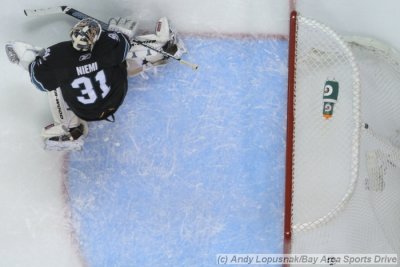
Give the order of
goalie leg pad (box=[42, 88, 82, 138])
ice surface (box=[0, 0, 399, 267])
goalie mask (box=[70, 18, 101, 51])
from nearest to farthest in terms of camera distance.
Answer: goalie mask (box=[70, 18, 101, 51]), goalie leg pad (box=[42, 88, 82, 138]), ice surface (box=[0, 0, 399, 267])

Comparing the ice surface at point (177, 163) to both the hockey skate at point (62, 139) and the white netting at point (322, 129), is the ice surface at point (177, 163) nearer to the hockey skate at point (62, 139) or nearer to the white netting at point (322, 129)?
the hockey skate at point (62, 139)

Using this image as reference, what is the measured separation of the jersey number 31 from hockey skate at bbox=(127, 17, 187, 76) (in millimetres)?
315

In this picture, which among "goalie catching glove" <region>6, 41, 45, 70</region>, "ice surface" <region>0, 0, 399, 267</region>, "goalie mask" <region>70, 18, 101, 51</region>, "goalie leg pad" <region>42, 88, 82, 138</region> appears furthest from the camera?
"ice surface" <region>0, 0, 399, 267</region>

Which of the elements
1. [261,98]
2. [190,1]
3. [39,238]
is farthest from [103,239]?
[190,1]

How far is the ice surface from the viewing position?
2.90 metres

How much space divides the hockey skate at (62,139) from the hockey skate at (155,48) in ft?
1.38

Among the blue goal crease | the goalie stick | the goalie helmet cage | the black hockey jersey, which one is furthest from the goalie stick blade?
the goalie helmet cage

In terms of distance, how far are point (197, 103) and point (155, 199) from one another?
56 centimetres

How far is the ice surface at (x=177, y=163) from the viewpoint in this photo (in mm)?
2902

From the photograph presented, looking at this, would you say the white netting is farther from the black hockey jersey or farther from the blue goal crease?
the black hockey jersey

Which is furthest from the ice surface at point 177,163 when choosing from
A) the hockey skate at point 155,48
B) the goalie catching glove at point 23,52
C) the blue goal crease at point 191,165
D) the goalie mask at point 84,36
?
the goalie mask at point 84,36

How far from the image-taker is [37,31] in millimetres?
2830

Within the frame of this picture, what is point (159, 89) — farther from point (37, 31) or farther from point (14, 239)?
point (14, 239)

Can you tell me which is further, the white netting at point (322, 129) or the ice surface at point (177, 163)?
the ice surface at point (177, 163)
